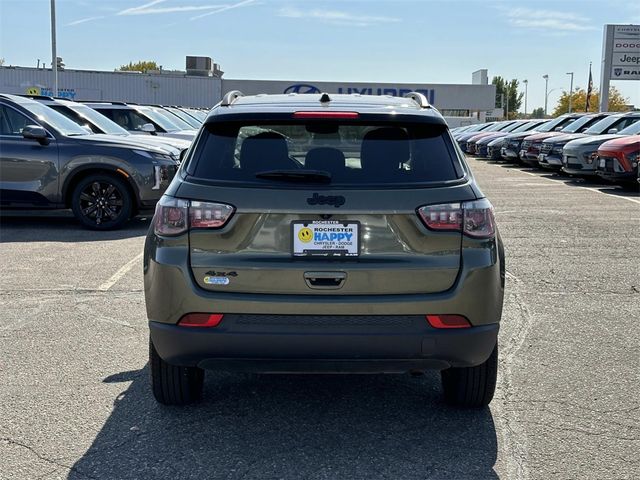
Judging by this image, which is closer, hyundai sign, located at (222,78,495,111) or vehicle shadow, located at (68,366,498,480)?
vehicle shadow, located at (68,366,498,480)

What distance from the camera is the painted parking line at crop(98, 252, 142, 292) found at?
6902 mm

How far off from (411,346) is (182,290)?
3.55ft

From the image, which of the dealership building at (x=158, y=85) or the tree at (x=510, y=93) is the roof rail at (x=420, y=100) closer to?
the dealership building at (x=158, y=85)

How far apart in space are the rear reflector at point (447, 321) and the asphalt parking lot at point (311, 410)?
2.05ft

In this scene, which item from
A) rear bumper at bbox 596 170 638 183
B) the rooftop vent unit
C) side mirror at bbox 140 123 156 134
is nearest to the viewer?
side mirror at bbox 140 123 156 134

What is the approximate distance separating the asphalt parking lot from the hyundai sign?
160 ft

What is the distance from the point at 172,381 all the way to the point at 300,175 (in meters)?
1.32

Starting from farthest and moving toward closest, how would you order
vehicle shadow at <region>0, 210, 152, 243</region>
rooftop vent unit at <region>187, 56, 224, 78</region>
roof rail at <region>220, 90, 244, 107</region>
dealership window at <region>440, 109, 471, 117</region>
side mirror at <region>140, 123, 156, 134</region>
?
dealership window at <region>440, 109, 471, 117</region> < rooftop vent unit at <region>187, 56, 224, 78</region> < side mirror at <region>140, 123, 156, 134</region> < vehicle shadow at <region>0, 210, 152, 243</region> < roof rail at <region>220, 90, 244, 107</region>

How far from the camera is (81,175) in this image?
1038 cm

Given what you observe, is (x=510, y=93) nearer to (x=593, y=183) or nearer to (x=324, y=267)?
(x=593, y=183)

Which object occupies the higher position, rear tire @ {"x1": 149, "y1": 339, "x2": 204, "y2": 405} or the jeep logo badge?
the jeep logo badge

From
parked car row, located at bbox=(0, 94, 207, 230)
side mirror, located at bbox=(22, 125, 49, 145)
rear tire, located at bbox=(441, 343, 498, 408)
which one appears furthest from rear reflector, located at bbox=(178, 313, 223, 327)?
side mirror, located at bbox=(22, 125, 49, 145)

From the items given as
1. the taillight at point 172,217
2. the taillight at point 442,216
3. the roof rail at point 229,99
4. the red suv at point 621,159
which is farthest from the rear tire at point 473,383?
the red suv at point 621,159

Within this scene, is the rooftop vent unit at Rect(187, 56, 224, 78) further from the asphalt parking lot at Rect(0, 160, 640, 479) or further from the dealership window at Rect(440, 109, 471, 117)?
the asphalt parking lot at Rect(0, 160, 640, 479)
